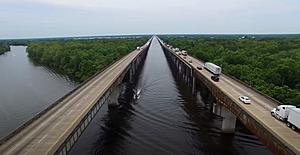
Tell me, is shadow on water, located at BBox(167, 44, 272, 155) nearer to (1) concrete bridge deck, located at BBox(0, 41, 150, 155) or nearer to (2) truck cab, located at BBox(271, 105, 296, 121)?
(2) truck cab, located at BBox(271, 105, 296, 121)

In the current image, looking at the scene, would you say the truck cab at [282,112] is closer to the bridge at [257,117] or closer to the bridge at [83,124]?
the bridge at [257,117]

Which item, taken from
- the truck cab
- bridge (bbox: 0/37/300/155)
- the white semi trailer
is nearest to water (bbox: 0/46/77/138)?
bridge (bbox: 0/37/300/155)

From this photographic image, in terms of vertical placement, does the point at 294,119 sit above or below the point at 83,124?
above

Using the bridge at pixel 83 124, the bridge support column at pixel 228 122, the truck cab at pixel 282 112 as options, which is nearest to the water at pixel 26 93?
the bridge at pixel 83 124

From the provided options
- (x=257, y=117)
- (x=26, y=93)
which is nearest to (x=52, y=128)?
(x=257, y=117)

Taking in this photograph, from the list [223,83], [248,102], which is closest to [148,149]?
[248,102]

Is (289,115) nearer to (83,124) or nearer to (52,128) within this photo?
(83,124)

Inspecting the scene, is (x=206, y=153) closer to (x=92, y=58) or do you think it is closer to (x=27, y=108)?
(x=27, y=108)
